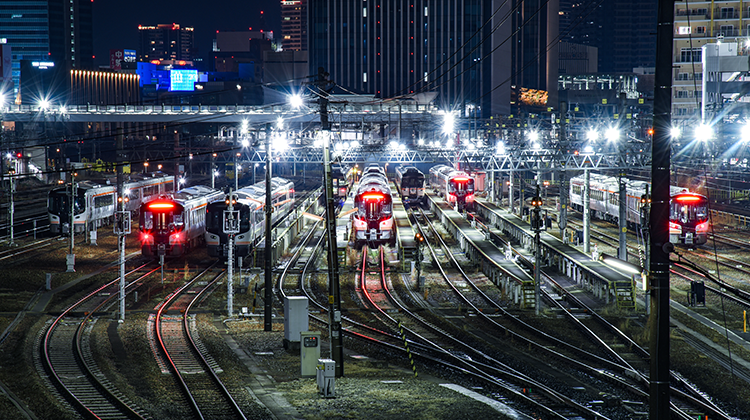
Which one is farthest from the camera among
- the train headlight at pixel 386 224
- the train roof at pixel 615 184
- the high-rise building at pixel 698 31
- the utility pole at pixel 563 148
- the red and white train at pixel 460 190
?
the high-rise building at pixel 698 31

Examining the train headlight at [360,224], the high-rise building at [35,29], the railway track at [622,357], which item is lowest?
the railway track at [622,357]

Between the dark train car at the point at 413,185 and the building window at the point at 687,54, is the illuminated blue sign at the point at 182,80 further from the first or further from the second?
the building window at the point at 687,54

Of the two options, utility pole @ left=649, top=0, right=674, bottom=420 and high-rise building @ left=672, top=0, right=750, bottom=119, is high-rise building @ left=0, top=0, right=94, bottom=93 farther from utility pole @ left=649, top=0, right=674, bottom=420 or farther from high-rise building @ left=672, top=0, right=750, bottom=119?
utility pole @ left=649, top=0, right=674, bottom=420

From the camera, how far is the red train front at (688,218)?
1532 inches

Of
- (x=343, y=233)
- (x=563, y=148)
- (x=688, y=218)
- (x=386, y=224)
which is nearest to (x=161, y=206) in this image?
(x=386, y=224)

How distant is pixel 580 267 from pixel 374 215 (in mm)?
12638

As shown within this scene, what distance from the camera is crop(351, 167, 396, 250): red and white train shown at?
40.6 metres

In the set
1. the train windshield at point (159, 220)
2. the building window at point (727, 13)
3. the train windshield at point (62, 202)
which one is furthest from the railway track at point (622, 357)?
the building window at point (727, 13)

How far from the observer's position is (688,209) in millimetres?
38969

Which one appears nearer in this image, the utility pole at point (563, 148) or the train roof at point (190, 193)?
the utility pole at point (563, 148)

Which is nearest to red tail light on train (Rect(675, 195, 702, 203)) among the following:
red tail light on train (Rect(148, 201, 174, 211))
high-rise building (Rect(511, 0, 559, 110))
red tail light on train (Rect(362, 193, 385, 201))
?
red tail light on train (Rect(362, 193, 385, 201))

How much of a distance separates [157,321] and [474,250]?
20037 millimetres

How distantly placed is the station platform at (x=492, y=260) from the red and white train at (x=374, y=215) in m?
4.71

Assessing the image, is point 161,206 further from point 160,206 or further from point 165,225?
point 165,225
